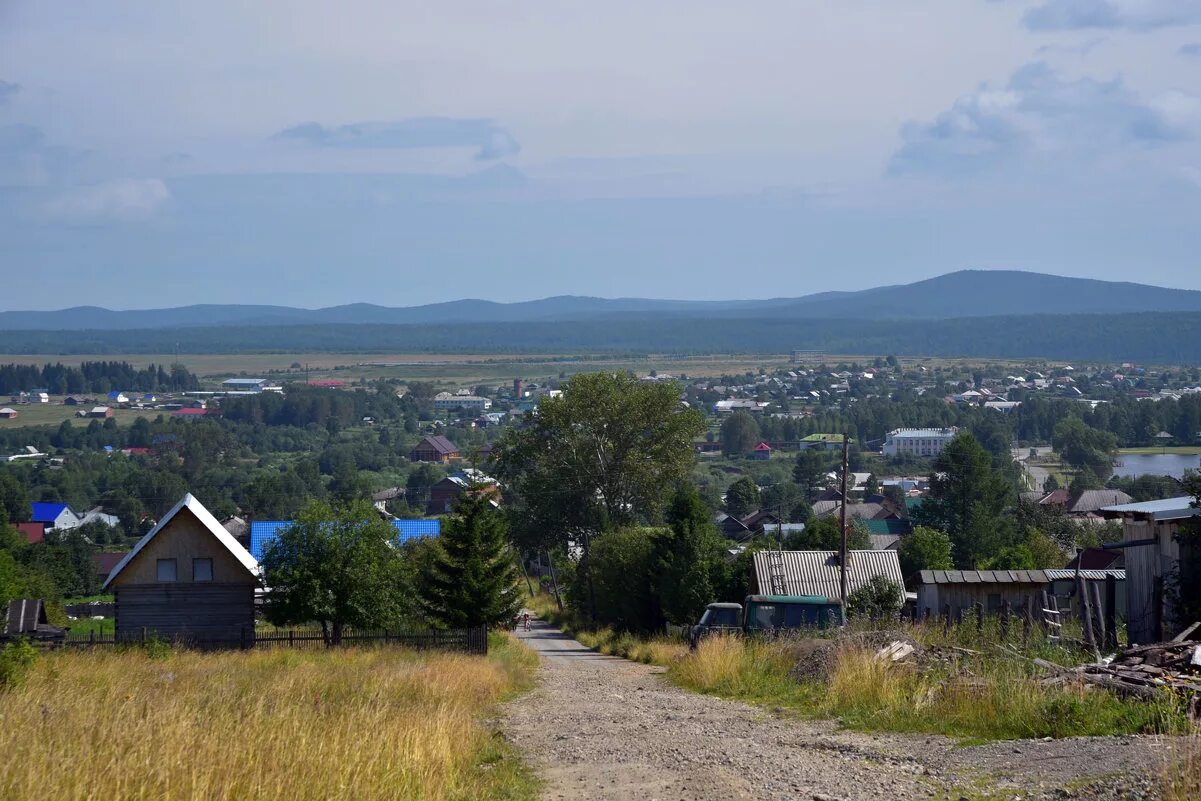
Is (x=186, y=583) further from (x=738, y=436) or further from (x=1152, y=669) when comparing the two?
(x=738, y=436)

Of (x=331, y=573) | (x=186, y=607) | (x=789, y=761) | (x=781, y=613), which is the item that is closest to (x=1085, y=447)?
(x=781, y=613)

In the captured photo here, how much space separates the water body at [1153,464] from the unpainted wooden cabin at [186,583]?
83.5 m

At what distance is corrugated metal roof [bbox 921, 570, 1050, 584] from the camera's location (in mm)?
31828

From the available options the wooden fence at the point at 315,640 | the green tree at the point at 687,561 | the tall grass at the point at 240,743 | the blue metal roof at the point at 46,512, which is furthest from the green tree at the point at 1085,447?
the tall grass at the point at 240,743

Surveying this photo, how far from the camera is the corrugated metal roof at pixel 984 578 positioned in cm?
3183

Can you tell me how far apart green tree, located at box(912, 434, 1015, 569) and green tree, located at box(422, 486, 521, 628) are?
113 ft

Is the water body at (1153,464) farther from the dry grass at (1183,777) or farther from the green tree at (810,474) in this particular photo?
the dry grass at (1183,777)

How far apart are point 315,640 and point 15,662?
17.7m

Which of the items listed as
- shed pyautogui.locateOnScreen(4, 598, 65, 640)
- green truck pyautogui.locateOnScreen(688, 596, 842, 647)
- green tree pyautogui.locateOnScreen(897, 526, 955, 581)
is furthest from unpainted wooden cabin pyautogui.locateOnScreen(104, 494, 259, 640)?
green tree pyautogui.locateOnScreen(897, 526, 955, 581)

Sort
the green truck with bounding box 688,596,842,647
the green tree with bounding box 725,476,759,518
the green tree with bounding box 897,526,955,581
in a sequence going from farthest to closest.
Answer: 1. the green tree with bounding box 725,476,759,518
2. the green tree with bounding box 897,526,955,581
3. the green truck with bounding box 688,596,842,647

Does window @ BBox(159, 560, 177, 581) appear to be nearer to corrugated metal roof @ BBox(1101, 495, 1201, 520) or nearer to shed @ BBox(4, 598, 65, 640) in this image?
shed @ BBox(4, 598, 65, 640)

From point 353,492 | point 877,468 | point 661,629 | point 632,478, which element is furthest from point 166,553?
point 877,468

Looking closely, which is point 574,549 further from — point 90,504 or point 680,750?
point 680,750

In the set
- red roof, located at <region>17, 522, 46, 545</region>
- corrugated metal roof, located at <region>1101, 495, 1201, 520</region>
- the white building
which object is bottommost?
the white building
